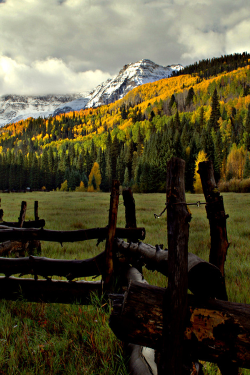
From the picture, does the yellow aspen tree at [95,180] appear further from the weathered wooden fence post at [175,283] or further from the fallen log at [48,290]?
the weathered wooden fence post at [175,283]

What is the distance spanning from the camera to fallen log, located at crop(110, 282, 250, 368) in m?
1.63

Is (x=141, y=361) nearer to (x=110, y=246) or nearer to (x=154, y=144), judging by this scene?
(x=110, y=246)

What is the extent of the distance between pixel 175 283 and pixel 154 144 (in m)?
66.8

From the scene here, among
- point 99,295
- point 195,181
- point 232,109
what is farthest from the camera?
point 232,109

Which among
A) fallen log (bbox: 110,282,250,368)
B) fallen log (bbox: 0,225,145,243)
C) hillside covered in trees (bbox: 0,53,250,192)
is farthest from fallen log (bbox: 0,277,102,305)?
hillside covered in trees (bbox: 0,53,250,192)

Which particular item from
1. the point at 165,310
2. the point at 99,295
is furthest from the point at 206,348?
the point at 99,295

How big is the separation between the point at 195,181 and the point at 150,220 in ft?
138

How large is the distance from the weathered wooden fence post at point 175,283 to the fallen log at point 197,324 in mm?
90

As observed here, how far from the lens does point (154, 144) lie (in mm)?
66312

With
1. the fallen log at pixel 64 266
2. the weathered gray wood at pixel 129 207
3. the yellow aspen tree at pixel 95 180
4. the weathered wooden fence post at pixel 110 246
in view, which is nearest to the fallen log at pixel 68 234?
the weathered wooden fence post at pixel 110 246

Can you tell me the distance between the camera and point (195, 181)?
169 ft

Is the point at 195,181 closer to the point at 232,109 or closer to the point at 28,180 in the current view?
the point at 28,180

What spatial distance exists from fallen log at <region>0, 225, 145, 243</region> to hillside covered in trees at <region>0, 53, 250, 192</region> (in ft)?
164

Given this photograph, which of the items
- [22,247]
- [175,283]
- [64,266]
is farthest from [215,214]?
[22,247]
